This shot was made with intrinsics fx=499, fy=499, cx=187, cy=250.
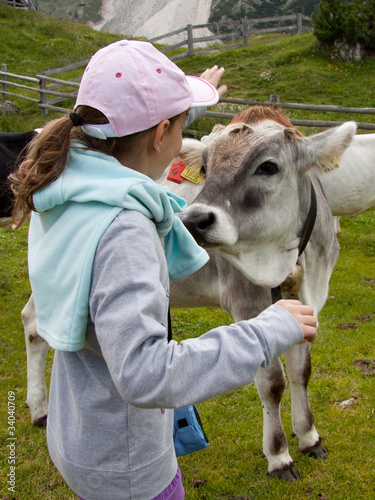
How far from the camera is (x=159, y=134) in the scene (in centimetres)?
133

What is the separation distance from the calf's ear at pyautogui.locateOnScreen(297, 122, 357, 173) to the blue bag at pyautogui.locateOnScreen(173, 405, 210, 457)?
4.50ft

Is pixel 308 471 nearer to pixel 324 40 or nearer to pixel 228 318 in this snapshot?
pixel 228 318

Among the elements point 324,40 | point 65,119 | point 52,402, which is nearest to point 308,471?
point 52,402

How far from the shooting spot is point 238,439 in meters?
3.35

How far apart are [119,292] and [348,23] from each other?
16.6 meters

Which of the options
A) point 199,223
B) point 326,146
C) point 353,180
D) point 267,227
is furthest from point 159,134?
point 353,180

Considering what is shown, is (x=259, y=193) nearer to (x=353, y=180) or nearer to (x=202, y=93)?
(x=202, y=93)

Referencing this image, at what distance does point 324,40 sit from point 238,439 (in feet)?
50.7

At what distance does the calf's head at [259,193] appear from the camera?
2232mm

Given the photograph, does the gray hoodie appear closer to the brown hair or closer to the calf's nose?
the brown hair

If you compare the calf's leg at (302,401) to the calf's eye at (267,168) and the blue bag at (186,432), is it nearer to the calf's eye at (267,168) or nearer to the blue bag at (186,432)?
the calf's eye at (267,168)

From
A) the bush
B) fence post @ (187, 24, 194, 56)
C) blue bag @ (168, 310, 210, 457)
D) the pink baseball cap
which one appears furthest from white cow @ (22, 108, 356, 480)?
fence post @ (187, 24, 194, 56)

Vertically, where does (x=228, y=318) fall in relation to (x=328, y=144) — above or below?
below

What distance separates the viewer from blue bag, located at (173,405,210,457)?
1853 mm
